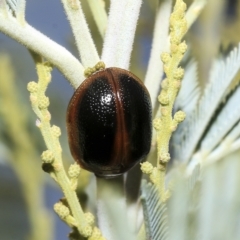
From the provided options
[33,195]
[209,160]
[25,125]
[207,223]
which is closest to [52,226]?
[33,195]

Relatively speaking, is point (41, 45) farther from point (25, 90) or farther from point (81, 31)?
point (25, 90)

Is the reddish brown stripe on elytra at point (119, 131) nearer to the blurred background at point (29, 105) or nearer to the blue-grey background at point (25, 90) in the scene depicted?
the blurred background at point (29, 105)

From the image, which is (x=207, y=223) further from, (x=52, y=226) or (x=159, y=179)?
(x=52, y=226)

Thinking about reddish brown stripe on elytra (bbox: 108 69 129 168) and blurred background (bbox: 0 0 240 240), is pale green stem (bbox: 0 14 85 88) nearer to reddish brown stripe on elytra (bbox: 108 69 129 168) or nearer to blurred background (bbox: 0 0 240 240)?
reddish brown stripe on elytra (bbox: 108 69 129 168)

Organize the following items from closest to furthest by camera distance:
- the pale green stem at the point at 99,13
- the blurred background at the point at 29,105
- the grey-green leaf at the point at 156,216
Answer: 1. the grey-green leaf at the point at 156,216
2. the pale green stem at the point at 99,13
3. the blurred background at the point at 29,105

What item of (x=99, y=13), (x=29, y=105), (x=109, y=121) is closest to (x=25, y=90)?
(x=29, y=105)

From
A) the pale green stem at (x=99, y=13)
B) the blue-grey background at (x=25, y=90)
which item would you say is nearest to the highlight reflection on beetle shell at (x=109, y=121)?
the pale green stem at (x=99, y=13)

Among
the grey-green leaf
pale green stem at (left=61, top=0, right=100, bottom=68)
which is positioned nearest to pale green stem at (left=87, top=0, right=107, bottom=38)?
pale green stem at (left=61, top=0, right=100, bottom=68)
